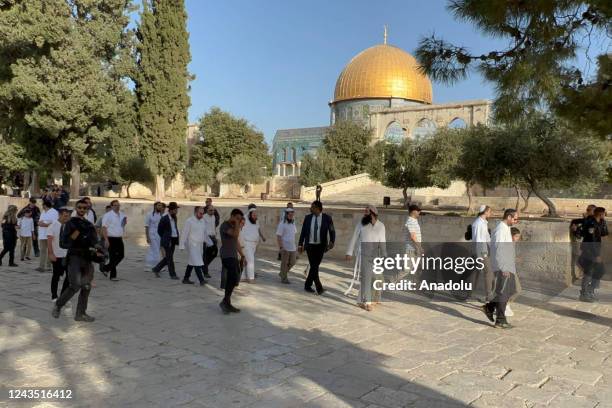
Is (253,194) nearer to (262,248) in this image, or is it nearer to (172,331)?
(262,248)

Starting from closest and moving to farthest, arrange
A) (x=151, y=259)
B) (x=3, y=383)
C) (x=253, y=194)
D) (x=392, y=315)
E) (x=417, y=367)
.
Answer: (x=3, y=383) → (x=417, y=367) → (x=392, y=315) → (x=151, y=259) → (x=253, y=194)

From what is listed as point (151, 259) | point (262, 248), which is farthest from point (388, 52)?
point (151, 259)

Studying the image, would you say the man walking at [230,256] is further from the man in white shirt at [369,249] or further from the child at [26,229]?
the child at [26,229]

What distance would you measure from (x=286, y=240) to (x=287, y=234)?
11cm

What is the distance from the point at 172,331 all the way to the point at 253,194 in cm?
4026

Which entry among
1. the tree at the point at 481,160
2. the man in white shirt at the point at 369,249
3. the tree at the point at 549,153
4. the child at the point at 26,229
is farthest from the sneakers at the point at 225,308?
the tree at the point at 481,160

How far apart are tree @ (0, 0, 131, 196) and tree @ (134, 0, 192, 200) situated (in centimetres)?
242

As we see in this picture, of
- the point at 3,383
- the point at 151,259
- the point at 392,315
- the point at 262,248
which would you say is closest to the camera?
the point at 3,383

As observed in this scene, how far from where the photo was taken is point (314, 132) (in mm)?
60906

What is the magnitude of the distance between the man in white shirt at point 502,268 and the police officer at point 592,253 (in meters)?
2.12

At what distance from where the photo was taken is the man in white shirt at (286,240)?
27.7 feet

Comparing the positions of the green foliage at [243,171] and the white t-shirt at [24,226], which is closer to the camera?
the white t-shirt at [24,226]

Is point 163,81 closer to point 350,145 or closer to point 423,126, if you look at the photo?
point 350,145

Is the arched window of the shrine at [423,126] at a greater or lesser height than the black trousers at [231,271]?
greater
